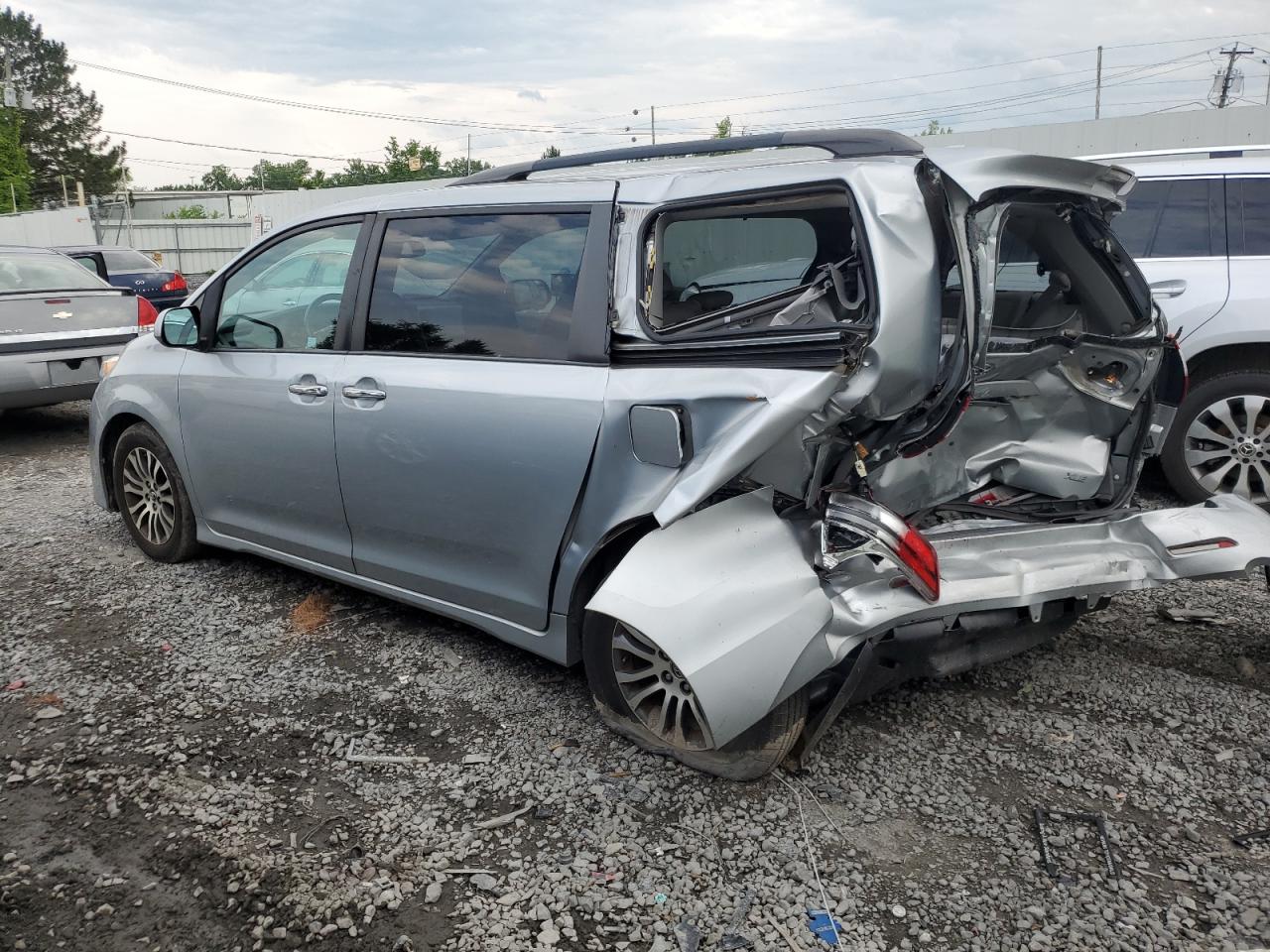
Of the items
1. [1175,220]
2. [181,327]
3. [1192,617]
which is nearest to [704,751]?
[1192,617]

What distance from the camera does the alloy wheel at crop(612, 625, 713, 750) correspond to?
2.95 metres

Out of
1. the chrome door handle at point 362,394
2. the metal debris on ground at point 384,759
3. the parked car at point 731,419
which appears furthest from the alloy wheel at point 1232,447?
the metal debris on ground at point 384,759

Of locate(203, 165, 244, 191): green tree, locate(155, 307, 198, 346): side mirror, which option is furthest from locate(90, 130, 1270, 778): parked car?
locate(203, 165, 244, 191): green tree

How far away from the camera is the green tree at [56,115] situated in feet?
227

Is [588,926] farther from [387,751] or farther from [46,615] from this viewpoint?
[46,615]

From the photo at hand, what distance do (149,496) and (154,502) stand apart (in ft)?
0.16

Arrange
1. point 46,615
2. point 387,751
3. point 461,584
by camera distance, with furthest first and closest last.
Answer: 1. point 46,615
2. point 461,584
3. point 387,751

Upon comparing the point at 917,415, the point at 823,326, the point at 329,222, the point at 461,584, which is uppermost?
the point at 329,222

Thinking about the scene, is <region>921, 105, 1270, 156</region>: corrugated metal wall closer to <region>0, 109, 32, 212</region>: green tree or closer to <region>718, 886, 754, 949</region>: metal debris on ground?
<region>718, 886, 754, 949</region>: metal debris on ground

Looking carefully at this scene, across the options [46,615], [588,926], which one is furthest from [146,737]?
[588,926]

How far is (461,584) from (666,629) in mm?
1112

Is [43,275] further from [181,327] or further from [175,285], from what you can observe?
[175,285]

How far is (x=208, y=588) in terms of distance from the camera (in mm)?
4691

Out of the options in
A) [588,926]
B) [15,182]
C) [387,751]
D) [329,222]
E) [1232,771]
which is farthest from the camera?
[15,182]
